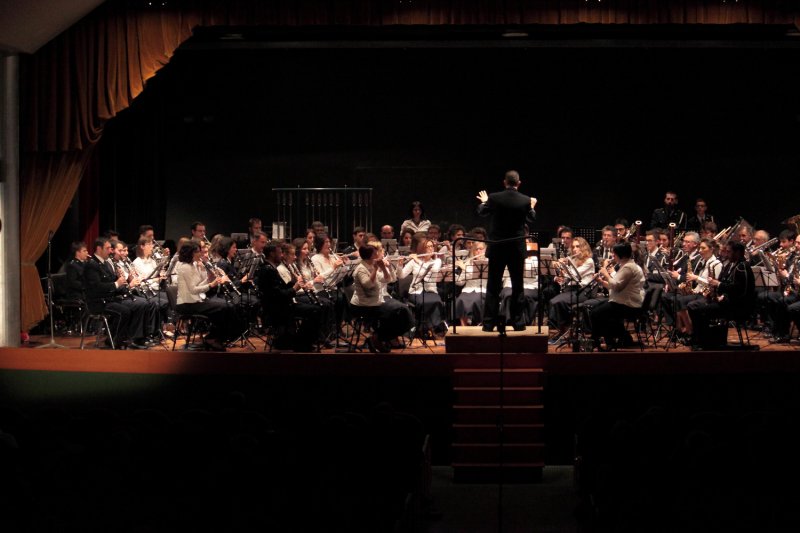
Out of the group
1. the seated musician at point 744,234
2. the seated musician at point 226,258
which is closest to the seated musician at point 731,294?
the seated musician at point 744,234

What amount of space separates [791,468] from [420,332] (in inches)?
240

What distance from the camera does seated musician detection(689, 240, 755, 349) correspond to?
1071 centimetres

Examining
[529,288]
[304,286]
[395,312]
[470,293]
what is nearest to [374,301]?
[395,312]

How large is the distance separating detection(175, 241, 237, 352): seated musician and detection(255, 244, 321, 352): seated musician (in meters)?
0.50

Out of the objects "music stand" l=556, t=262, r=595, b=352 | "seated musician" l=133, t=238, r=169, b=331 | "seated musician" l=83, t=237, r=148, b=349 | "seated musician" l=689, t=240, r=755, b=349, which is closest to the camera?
"seated musician" l=689, t=240, r=755, b=349

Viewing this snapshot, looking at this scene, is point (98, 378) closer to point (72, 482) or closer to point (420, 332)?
point (420, 332)

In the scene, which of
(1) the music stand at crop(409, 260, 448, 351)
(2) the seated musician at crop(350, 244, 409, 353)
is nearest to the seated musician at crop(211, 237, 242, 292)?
(2) the seated musician at crop(350, 244, 409, 353)

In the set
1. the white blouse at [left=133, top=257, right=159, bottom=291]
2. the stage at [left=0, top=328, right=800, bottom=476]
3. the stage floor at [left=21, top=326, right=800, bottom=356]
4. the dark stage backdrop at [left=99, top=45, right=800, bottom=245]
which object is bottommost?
the stage at [left=0, top=328, right=800, bottom=476]

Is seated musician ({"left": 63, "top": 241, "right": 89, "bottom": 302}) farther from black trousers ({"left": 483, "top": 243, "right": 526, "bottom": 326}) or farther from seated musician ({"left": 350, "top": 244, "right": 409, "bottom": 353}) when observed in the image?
black trousers ({"left": 483, "top": 243, "right": 526, "bottom": 326})

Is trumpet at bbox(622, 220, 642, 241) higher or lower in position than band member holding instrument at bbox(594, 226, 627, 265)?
higher

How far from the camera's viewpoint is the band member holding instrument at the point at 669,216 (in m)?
15.9

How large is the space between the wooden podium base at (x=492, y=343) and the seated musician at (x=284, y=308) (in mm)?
1760

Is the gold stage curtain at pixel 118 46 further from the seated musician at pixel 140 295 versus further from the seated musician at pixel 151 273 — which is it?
the seated musician at pixel 140 295

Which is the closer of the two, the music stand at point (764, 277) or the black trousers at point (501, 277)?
the black trousers at point (501, 277)
